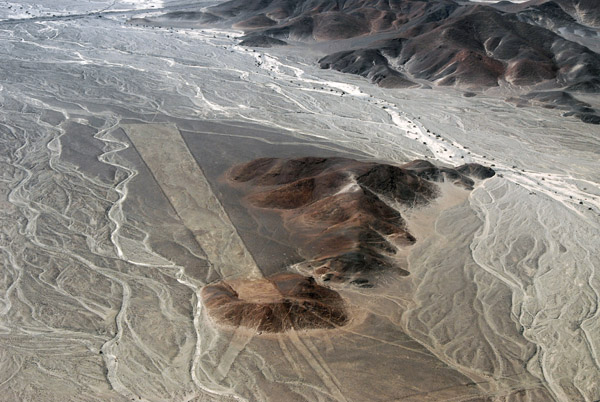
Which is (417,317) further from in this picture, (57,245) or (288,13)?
(288,13)

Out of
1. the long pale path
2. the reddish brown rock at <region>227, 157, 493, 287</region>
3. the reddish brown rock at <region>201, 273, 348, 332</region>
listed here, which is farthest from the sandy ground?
the reddish brown rock at <region>227, 157, 493, 287</region>

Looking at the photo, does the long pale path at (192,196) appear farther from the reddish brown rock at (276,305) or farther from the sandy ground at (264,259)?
the reddish brown rock at (276,305)

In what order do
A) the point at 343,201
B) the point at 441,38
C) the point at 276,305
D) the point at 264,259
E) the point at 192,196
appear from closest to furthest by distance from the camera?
the point at 276,305 → the point at 264,259 → the point at 343,201 → the point at 192,196 → the point at 441,38

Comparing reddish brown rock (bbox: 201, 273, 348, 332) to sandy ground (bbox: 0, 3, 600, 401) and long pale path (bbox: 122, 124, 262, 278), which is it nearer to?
sandy ground (bbox: 0, 3, 600, 401)

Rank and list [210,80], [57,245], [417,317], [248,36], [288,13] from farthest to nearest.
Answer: [288,13] → [248,36] → [210,80] → [57,245] → [417,317]

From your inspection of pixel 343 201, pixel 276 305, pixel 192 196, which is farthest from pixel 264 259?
pixel 192 196

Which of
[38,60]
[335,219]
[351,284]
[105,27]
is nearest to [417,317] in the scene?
[351,284]

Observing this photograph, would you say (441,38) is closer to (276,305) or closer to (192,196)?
(192,196)

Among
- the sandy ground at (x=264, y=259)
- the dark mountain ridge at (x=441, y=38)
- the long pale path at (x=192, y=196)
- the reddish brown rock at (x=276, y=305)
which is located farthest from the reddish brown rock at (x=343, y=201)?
the dark mountain ridge at (x=441, y=38)
